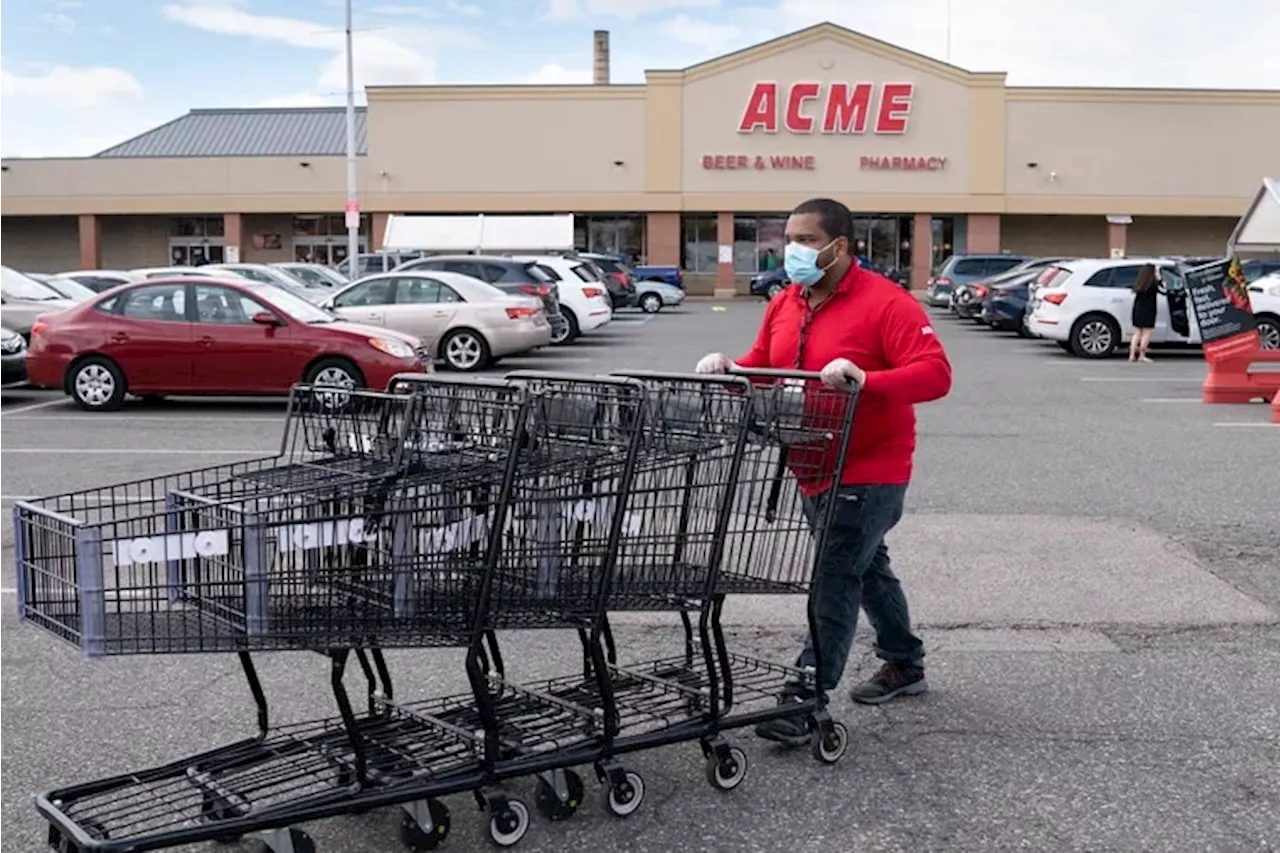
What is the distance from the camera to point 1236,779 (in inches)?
201

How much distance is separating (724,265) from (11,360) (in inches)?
1474

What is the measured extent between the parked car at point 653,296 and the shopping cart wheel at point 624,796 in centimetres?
3777

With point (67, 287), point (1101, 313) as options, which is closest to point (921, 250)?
point (1101, 313)

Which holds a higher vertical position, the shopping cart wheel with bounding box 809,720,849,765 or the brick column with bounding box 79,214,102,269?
the brick column with bounding box 79,214,102,269

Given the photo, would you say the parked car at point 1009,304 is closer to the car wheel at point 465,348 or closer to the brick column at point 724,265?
the car wheel at point 465,348

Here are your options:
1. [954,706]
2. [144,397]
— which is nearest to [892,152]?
[144,397]

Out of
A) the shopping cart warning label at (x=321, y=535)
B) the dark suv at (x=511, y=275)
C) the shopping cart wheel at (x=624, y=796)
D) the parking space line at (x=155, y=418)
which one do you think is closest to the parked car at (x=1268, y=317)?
the dark suv at (x=511, y=275)

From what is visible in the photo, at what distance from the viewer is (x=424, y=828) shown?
4391mm

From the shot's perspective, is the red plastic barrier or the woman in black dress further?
the woman in black dress

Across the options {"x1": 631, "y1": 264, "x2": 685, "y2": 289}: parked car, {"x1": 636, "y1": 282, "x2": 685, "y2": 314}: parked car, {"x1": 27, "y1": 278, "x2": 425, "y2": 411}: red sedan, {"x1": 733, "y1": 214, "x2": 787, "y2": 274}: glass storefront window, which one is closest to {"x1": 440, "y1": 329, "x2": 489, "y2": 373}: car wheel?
{"x1": 27, "y1": 278, "x2": 425, "y2": 411}: red sedan

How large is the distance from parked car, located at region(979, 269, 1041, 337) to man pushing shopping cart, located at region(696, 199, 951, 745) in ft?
80.0

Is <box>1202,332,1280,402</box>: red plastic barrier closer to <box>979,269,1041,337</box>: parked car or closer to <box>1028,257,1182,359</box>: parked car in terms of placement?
<box>1028,257,1182,359</box>: parked car

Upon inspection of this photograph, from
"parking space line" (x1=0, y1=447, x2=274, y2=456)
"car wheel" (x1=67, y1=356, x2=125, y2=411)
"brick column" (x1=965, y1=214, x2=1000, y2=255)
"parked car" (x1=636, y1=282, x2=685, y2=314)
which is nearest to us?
"parking space line" (x1=0, y1=447, x2=274, y2=456)

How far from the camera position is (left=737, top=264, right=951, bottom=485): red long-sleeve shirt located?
5.11 meters
